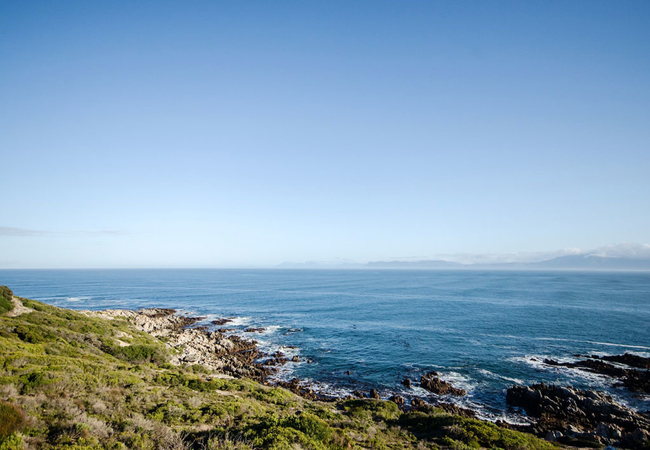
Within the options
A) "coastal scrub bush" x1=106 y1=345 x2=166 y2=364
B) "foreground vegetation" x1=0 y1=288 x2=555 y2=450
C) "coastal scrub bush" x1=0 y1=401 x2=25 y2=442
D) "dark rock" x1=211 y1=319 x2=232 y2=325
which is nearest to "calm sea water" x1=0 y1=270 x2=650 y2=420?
"dark rock" x1=211 y1=319 x2=232 y2=325

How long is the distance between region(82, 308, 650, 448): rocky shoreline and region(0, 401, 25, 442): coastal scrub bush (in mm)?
25314

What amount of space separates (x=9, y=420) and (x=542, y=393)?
40700 mm

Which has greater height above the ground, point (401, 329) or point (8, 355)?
point (8, 355)

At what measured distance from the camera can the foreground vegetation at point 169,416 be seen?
11.2m

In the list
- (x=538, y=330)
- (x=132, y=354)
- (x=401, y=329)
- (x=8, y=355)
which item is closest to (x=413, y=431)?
(x=8, y=355)

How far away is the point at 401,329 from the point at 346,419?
4211cm

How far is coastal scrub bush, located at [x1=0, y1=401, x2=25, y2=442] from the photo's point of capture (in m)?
9.59

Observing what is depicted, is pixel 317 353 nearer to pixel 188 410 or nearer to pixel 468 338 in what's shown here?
pixel 468 338

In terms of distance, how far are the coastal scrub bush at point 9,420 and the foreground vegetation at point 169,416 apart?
0.03 meters

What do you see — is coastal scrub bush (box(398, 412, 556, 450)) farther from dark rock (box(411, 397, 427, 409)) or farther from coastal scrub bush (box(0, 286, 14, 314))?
coastal scrub bush (box(0, 286, 14, 314))

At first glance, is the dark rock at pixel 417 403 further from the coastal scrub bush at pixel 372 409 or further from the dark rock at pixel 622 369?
the dark rock at pixel 622 369

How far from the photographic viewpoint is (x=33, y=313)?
36312 millimetres

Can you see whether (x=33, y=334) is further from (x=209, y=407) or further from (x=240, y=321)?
(x=240, y=321)

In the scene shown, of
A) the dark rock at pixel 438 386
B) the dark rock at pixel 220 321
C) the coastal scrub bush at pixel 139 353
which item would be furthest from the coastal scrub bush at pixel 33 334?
the dark rock at pixel 438 386
